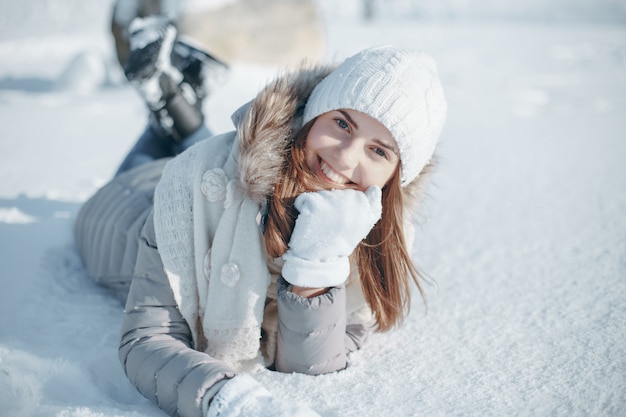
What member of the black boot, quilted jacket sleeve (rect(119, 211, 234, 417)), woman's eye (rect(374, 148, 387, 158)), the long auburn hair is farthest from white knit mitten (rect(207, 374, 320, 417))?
the black boot

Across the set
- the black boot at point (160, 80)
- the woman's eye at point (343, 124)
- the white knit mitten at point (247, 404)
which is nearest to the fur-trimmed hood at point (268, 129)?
the woman's eye at point (343, 124)

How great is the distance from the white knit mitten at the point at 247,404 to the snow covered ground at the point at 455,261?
0.16 m

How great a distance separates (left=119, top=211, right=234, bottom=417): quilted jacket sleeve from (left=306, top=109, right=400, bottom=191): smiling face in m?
0.41

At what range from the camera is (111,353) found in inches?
45.5

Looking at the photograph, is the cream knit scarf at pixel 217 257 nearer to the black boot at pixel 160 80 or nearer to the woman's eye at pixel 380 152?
the woman's eye at pixel 380 152

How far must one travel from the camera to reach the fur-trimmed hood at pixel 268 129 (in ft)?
3.53

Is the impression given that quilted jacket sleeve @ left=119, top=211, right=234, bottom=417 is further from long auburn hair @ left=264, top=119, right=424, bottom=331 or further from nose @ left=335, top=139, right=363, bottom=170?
nose @ left=335, top=139, right=363, bottom=170

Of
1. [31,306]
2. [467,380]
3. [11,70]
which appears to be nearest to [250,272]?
[467,380]

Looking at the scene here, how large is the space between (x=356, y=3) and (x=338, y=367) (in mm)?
9674

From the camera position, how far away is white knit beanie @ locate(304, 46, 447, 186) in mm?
1095

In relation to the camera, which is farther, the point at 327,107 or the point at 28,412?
the point at 327,107

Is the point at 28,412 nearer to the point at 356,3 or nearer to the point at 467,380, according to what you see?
the point at 467,380

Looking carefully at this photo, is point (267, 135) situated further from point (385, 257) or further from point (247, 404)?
point (247, 404)

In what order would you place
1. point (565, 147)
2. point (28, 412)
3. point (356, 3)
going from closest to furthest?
point (28, 412) → point (565, 147) → point (356, 3)
